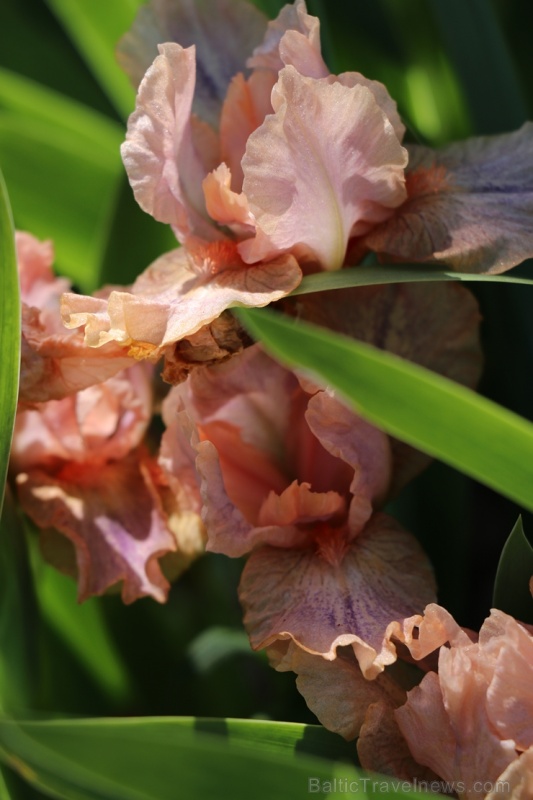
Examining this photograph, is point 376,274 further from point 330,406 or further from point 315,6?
point 315,6

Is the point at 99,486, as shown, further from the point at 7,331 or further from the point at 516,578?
the point at 516,578

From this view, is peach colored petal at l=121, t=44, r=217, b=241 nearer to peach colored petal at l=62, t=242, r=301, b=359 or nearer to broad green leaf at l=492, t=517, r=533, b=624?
peach colored petal at l=62, t=242, r=301, b=359

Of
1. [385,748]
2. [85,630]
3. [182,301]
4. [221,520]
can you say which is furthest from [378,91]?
[85,630]

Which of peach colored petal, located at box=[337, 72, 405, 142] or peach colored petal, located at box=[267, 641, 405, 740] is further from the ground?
peach colored petal, located at box=[337, 72, 405, 142]

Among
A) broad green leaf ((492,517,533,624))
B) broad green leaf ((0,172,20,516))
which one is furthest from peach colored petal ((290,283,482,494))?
broad green leaf ((0,172,20,516))

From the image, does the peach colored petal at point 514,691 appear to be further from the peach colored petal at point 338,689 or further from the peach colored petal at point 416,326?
the peach colored petal at point 416,326

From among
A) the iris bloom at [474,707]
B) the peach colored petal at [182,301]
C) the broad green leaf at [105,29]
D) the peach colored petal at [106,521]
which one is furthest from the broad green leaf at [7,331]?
the broad green leaf at [105,29]
